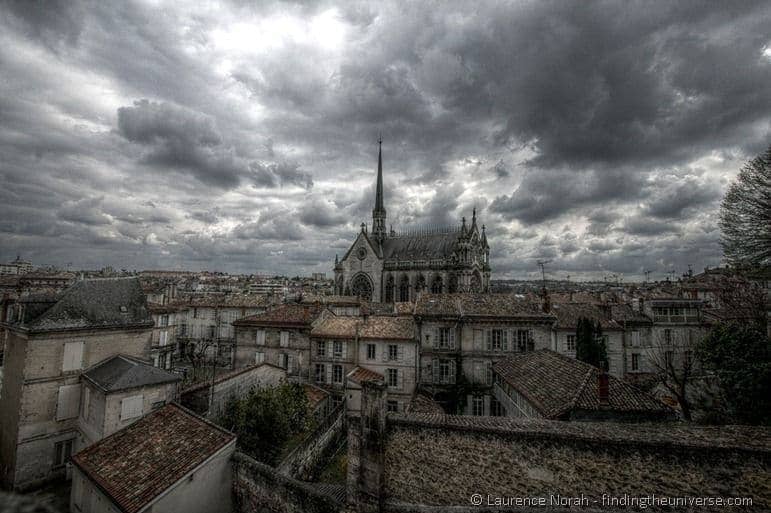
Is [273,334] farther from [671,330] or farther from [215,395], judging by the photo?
[671,330]

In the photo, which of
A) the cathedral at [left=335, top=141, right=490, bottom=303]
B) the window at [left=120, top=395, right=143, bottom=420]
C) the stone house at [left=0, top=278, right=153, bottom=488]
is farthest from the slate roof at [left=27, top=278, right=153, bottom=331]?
the cathedral at [left=335, top=141, right=490, bottom=303]

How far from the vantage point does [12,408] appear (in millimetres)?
17156

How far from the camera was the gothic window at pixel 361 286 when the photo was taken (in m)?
62.6

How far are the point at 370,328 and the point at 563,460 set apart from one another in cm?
1841

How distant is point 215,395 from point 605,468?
17.1 m

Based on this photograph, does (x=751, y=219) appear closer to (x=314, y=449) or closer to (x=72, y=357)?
(x=314, y=449)

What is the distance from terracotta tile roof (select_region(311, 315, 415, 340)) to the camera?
1023 inches

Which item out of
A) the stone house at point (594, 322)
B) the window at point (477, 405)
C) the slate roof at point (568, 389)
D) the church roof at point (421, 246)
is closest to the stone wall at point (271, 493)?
the slate roof at point (568, 389)

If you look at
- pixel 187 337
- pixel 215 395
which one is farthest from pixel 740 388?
pixel 187 337

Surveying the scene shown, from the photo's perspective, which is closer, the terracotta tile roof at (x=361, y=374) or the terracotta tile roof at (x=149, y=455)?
Result: the terracotta tile roof at (x=149, y=455)

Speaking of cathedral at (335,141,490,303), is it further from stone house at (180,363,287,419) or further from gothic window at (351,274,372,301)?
stone house at (180,363,287,419)

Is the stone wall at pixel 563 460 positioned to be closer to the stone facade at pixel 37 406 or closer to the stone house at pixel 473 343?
the stone house at pixel 473 343

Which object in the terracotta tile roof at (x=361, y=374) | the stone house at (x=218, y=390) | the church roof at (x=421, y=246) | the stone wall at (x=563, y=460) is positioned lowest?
the terracotta tile roof at (x=361, y=374)

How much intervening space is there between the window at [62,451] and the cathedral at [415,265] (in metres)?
42.8
